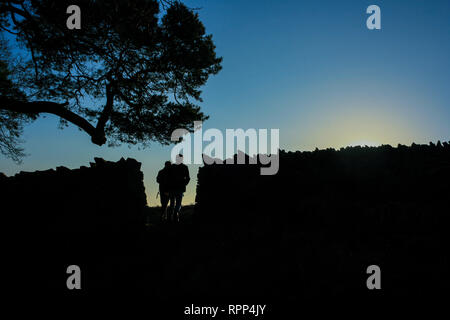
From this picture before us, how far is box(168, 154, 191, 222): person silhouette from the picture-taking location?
9.91 metres

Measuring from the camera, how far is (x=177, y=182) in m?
9.90

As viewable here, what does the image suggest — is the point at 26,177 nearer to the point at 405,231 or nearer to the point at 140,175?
the point at 140,175

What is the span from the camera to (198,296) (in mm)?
4383

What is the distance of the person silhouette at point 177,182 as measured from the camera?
9.91m

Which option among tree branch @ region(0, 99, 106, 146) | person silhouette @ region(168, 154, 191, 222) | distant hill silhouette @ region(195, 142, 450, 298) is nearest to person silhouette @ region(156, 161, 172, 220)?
person silhouette @ region(168, 154, 191, 222)

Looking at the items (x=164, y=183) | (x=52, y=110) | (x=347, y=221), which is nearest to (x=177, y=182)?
(x=164, y=183)

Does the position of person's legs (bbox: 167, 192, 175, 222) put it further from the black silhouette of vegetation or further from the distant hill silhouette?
the distant hill silhouette

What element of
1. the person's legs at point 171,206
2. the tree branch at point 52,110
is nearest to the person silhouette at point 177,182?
the person's legs at point 171,206

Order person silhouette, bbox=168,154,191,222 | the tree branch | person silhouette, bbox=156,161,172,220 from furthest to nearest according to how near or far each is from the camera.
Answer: the tree branch → person silhouette, bbox=156,161,172,220 → person silhouette, bbox=168,154,191,222

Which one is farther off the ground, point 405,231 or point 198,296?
point 405,231

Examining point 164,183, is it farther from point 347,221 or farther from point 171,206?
point 347,221
